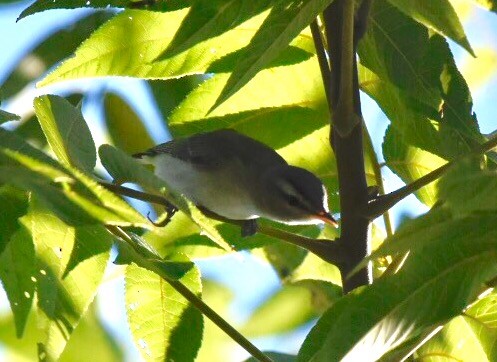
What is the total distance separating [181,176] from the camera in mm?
3305

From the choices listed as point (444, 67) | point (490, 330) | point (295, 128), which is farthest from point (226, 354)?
point (444, 67)

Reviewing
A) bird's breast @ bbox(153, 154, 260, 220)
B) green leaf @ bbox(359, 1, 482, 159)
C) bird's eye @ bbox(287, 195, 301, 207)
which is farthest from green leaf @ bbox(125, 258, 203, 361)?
bird's breast @ bbox(153, 154, 260, 220)

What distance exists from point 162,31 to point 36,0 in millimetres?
296

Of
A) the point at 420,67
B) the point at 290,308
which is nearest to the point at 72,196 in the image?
the point at 420,67

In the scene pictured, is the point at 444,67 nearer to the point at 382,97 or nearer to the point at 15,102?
the point at 382,97

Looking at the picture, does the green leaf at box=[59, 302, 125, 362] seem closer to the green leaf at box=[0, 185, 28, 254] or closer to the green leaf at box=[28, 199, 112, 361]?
the green leaf at box=[28, 199, 112, 361]

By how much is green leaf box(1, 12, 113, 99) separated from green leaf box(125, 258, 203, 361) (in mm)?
553

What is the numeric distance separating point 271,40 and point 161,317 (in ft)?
2.26

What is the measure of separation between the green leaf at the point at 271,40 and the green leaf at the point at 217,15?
53 mm

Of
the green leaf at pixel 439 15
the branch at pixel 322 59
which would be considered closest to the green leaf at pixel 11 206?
the branch at pixel 322 59

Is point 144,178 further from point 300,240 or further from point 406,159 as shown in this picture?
point 406,159

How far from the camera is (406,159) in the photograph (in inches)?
79.8

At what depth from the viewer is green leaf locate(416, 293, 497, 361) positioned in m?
1.72

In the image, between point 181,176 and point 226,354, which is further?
point 181,176
